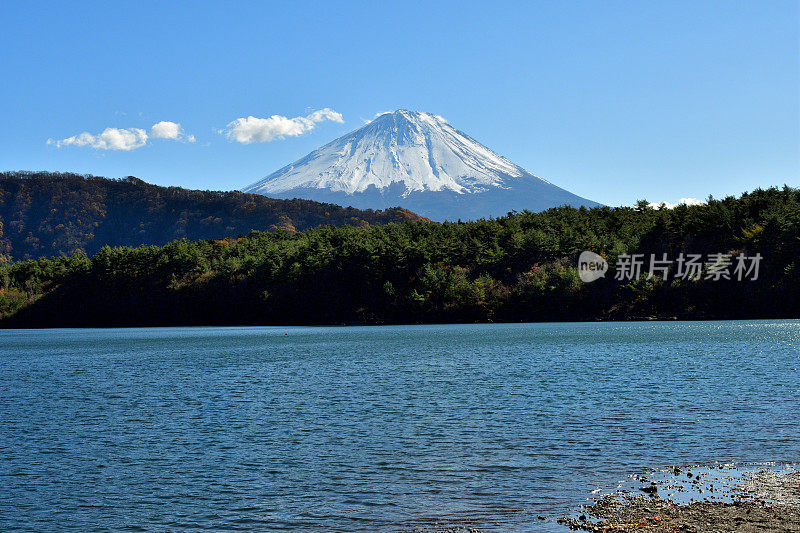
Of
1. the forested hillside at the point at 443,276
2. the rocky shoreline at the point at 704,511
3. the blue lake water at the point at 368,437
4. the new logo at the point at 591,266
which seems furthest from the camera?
the new logo at the point at 591,266

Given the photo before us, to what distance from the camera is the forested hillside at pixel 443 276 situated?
3952 inches

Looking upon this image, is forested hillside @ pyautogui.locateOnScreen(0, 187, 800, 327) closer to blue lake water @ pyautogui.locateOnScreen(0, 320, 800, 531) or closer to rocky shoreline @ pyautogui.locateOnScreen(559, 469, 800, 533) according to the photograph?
blue lake water @ pyautogui.locateOnScreen(0, 320, 800, 531)

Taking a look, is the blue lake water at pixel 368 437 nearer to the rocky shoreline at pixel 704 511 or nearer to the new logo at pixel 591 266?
the rocky shoreline at pixel 704 511

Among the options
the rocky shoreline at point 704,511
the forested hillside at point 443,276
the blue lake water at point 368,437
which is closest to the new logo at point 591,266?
the forested hillside at point 443,276

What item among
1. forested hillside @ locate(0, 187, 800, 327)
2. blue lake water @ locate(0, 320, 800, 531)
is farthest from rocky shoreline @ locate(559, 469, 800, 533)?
forested hillside @ locate(0, 187, 800, 327)

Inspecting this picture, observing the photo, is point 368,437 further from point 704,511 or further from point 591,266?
point 591,266

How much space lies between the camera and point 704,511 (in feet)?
42.8

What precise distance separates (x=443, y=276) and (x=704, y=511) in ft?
321

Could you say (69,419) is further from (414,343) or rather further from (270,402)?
(414,343)

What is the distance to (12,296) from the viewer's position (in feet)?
420

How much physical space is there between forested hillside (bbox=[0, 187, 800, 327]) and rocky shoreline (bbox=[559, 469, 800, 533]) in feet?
288

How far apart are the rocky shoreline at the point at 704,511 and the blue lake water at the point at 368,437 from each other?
0.88 meters

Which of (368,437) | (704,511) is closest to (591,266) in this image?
(368,437)

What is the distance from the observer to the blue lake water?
14.9m
